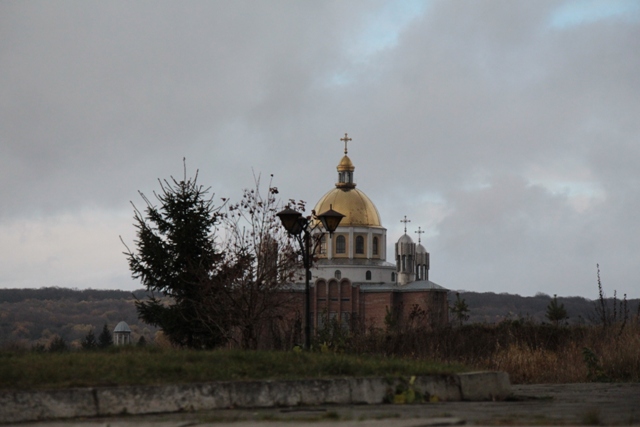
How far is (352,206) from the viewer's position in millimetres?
102938

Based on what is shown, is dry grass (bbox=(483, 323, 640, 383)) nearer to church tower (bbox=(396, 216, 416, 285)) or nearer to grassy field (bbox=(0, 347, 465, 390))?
grassy field (bbox=(0, 347, 465, 390))

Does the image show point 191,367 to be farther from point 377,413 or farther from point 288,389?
point 377,413

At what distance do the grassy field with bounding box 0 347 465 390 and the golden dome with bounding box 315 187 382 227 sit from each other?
8842 cm

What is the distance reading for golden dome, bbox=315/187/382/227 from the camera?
102m

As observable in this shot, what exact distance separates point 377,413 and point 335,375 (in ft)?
6.70

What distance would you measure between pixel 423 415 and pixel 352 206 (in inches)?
3706

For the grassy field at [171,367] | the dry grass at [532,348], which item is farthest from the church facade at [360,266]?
the grassy field at [171,367]

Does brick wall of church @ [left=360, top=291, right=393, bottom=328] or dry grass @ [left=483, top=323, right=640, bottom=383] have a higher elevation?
brick wall of church @ [left=360, top=291, right=393, bottom=328]

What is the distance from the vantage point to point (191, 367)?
10781 mm

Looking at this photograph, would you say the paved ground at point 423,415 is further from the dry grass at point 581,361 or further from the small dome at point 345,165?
the small dome at point 345,165

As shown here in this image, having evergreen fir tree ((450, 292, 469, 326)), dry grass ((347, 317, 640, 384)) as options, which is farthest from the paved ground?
evergreen fir tree ((450, 292, 469, 326))

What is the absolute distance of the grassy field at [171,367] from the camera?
1016cm

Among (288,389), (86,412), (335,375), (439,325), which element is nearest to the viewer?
(86,412)

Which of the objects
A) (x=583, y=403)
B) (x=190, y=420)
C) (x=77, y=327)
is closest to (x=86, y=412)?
(x=190, y=420)
